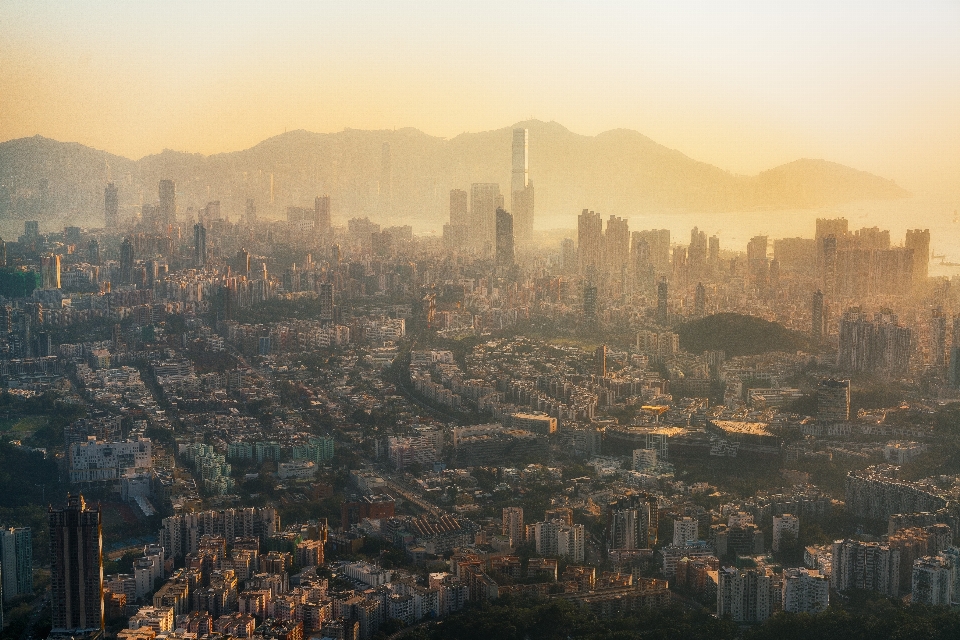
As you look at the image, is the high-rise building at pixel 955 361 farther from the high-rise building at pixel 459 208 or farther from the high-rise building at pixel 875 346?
the high-rise building at pixel 459 208

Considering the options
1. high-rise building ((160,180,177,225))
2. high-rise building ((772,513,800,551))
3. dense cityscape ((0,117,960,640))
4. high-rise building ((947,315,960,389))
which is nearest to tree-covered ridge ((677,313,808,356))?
dense cityscape ((0,117,960,640))

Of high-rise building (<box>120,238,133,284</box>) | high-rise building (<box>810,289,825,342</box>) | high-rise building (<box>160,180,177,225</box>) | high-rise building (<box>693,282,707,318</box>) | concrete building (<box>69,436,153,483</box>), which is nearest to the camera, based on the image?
concrete building (<box>69,436,153,483</box>)

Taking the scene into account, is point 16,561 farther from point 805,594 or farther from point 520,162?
point 520,162

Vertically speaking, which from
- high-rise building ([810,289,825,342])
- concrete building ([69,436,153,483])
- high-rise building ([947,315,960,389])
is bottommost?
concrete building ([69,436,153,483])

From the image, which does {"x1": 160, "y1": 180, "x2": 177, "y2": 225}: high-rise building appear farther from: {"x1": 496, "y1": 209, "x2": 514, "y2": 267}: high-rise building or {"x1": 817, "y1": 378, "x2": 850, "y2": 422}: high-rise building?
{"x1": 817, "y1": 378, "x2": 850, "y2": 422}: high-rise building

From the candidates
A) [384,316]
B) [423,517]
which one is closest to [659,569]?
[423,517]

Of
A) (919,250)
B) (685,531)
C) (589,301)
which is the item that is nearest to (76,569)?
(685,531)
